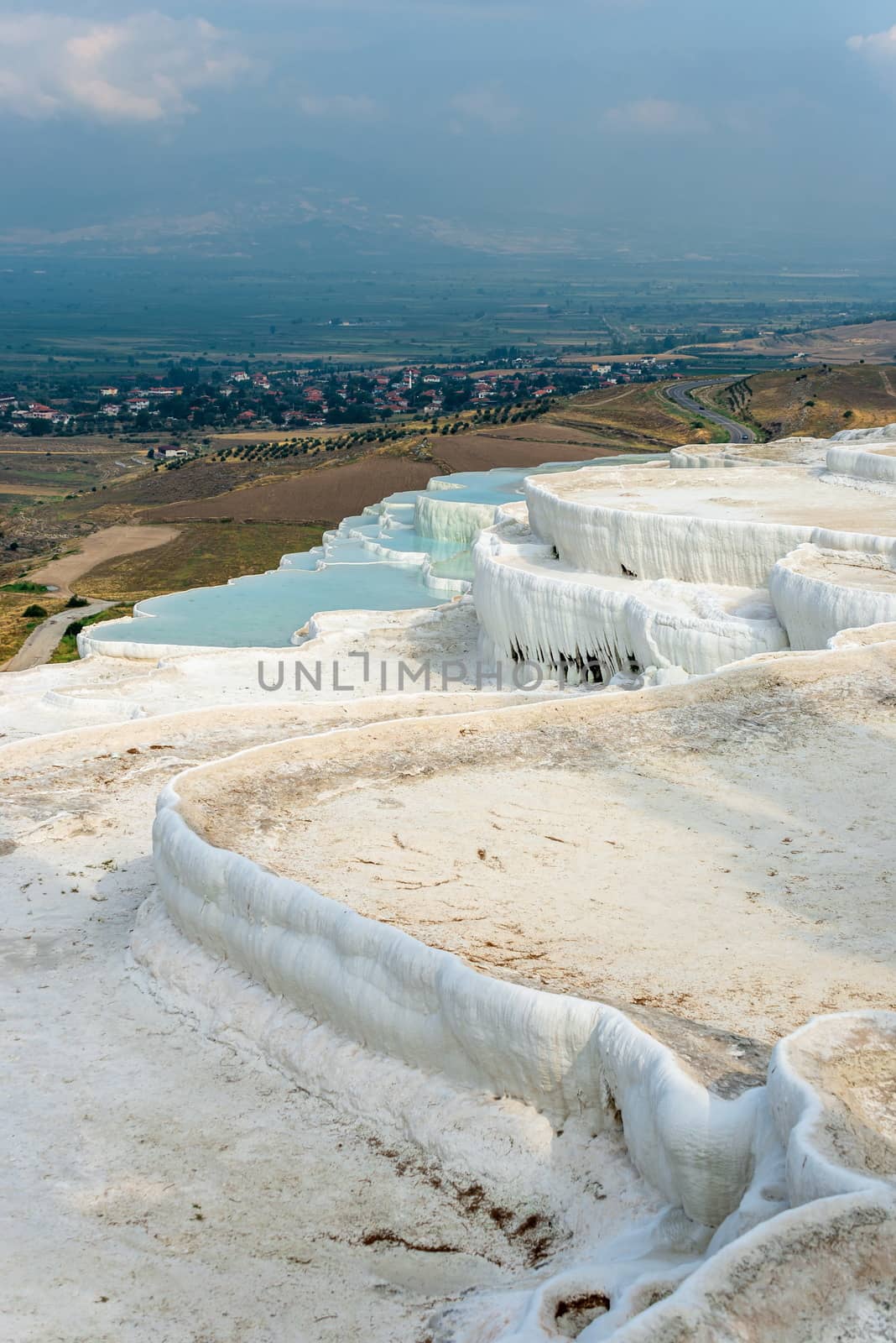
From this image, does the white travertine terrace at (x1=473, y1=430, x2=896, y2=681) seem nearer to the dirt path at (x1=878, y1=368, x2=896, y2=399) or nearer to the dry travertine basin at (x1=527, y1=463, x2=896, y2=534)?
the dry travertine basin at (x1=527, y1=463, x2=896, y2=534)

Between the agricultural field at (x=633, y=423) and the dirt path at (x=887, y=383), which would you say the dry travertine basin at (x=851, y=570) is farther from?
the dirt path at (x=887, y=383)

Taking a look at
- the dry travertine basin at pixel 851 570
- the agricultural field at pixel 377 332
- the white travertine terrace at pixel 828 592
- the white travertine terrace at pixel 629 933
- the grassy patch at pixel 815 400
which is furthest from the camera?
the agricultural field at pixel 377 332

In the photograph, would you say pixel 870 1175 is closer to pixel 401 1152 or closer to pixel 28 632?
pixel 401 1152

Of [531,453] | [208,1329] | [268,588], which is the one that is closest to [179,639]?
[268,588]

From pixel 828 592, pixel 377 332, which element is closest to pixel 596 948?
pixel 828 592

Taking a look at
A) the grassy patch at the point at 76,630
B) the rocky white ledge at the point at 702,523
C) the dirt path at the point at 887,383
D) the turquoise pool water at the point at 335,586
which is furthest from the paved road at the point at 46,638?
the dirt path at the point at 887,383

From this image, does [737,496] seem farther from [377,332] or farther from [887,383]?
[377,332]
